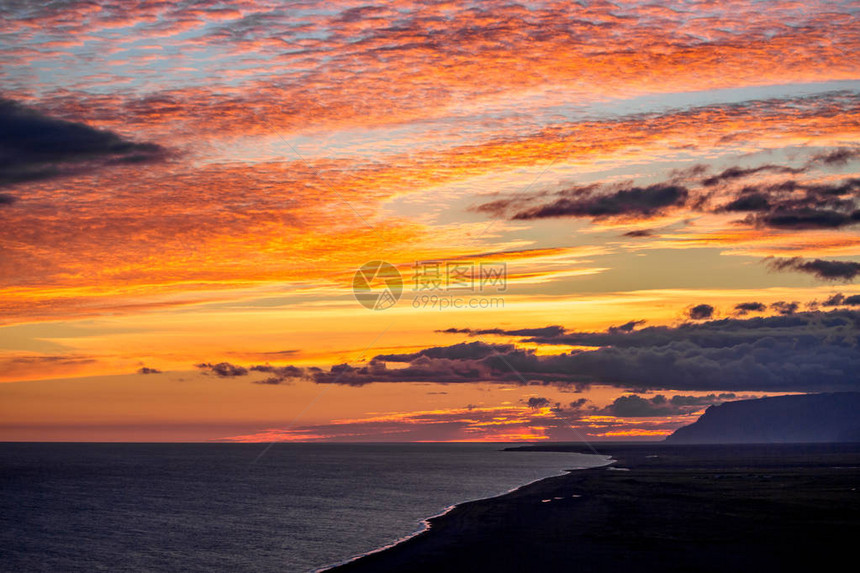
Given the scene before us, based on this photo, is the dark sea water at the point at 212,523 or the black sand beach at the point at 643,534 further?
the dark sea water at the point at 212,523

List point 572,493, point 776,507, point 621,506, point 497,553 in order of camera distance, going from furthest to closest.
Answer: point 572,493
point 621,506
point 776,507
point 497,553

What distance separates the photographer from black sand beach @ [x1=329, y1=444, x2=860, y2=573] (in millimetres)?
A: 40763

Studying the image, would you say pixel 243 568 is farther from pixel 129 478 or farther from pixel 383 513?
pixel 129 478

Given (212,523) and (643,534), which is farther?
(212,523)

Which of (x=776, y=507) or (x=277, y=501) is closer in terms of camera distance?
(x=776, y=507)

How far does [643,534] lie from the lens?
50.0 metres

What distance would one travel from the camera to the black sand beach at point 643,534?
1605 inches

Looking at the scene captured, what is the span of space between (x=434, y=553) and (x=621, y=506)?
27569 millimetres

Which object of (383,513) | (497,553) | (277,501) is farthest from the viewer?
(277,501)

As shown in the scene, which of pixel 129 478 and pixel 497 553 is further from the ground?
pixel 497 553

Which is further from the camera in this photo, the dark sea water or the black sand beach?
the dark sea water

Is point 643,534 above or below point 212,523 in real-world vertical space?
above

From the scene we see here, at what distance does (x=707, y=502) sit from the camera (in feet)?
228

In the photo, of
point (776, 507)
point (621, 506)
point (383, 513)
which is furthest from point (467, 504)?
point (776, 507)
